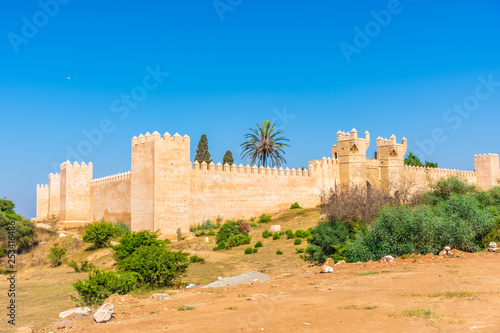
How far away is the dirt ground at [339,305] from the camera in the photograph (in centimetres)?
562

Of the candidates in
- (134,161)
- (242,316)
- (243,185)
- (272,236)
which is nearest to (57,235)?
(134,161)

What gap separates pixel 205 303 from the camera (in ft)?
24.9

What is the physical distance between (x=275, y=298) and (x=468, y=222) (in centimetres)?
725

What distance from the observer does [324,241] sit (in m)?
13.3

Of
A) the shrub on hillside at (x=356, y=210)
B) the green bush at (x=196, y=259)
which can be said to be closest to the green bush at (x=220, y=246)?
the green bush at (x=196, y=259)

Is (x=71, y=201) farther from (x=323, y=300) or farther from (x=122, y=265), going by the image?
(x=323, y=300)

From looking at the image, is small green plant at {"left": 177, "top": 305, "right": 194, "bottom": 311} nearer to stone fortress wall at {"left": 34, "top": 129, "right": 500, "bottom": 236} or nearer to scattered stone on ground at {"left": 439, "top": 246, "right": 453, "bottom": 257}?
scattered stone on ground at {"left": 439, "top": 246, "right": 453, "bottom": 257}

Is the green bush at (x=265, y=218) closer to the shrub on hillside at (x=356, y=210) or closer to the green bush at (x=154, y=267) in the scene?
the shrub on hillside at (x=356, y=210)

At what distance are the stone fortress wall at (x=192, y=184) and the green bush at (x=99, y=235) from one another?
3.71ft

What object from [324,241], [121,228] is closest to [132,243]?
[324,241]

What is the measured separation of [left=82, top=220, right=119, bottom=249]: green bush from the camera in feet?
66.5

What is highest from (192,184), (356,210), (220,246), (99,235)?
(192,184)

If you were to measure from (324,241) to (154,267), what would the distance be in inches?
207

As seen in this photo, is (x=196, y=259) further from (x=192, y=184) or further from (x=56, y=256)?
(x=56, y=256)
